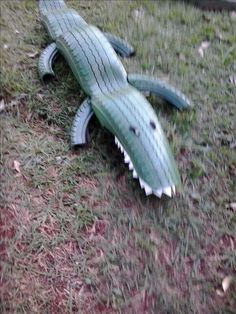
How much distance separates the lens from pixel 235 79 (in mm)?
3379

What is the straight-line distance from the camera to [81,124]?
290 cm

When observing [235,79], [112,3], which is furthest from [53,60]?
[235,79]

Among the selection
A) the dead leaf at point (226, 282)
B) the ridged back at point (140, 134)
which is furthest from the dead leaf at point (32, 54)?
the dead leaf at point (226, 282)

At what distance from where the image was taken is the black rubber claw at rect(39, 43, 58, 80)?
3254 mm

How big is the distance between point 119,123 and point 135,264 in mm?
770

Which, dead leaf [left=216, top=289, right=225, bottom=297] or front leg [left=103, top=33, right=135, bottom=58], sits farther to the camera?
front leg [left=103, top=33, right=135, bottom=58]

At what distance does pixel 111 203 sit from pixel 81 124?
1.77ft

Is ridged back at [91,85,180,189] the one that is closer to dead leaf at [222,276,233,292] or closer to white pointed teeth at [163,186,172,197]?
white pointed teeth at [163,186,172,197]

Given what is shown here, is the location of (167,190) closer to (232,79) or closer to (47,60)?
(232,79)

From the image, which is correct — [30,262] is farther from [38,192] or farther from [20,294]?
[38,192]

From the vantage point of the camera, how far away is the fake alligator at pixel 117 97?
2584 millimetres

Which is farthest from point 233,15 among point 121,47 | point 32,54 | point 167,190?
point 167,190

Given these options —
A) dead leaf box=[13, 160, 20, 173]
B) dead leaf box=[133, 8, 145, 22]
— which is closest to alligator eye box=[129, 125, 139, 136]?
dead leaf box=[13, 160, 20, 173]

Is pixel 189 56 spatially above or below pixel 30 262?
above
